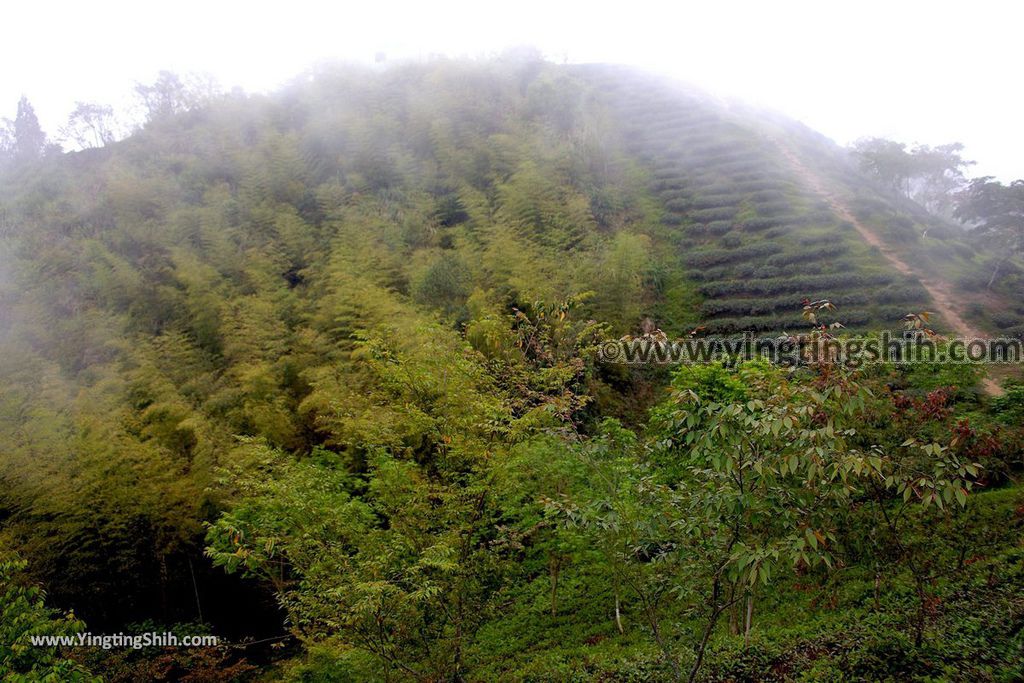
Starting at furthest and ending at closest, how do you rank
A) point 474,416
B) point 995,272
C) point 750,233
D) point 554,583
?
point 750,233 → point 995,272 → point 554,583 → point 474,416

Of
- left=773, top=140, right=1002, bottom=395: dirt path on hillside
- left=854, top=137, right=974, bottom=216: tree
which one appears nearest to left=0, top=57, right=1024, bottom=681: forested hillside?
left=773, top=140, right=1002, bottom=395: dirt path on hillside

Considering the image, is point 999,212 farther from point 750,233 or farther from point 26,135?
point 26,135

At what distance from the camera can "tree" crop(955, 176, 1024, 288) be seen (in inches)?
687

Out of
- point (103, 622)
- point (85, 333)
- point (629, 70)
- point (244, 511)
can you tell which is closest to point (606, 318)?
point (244, 511)

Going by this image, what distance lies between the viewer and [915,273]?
16.7m

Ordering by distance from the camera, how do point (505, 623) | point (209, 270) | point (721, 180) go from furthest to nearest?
point (721, 180)
point (209, 270)
point (505, 623)

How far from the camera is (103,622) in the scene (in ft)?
26.2

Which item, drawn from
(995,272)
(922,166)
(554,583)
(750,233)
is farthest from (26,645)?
(922,166)

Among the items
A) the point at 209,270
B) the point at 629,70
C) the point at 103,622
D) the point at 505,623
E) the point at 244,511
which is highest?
the point at 629,70

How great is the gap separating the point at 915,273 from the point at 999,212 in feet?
16.1

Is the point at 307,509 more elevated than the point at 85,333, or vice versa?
the point at 85,333

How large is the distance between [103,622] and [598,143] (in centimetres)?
2131

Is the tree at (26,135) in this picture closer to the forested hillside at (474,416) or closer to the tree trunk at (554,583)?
the forested hillside at (474,416)

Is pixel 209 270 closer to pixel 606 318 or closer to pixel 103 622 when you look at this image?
pixel 103 622
